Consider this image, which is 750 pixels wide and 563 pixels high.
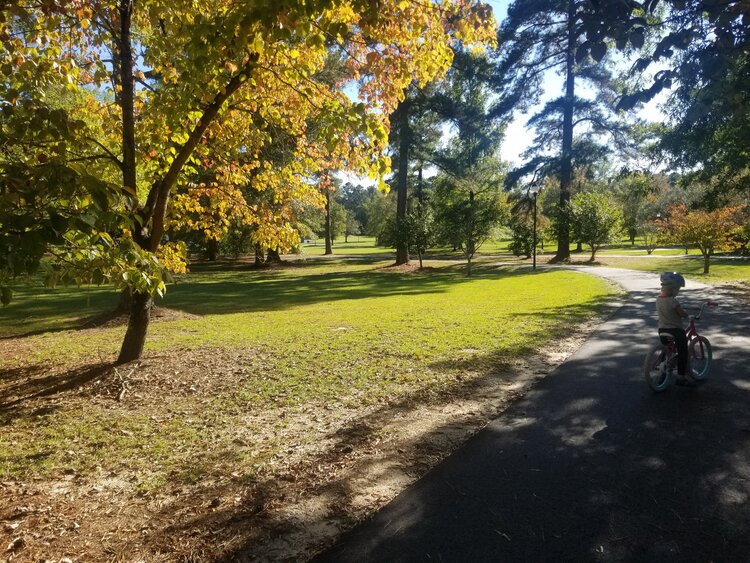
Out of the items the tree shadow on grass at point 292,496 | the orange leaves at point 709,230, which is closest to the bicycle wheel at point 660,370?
the tree shadow on grass at point 292,496

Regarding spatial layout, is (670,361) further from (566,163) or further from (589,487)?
(566,163)

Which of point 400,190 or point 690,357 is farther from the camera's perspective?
point 400,190

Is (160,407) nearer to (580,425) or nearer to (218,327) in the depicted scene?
(580,425)

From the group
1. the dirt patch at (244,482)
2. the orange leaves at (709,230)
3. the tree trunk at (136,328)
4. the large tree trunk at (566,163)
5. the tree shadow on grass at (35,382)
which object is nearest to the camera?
the dirt patch at (244,482)

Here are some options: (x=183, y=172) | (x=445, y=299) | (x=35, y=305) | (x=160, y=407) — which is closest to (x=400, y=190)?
(x=445, y=299)

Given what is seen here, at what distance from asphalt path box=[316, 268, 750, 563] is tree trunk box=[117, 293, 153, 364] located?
5045 millimetres

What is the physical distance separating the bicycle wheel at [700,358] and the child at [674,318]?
0.33 m

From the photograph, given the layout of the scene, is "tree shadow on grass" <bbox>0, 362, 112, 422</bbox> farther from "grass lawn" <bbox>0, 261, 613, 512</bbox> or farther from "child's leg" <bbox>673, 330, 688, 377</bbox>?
"child's leg" <bbox>673, 330, 688, 377</bbox>

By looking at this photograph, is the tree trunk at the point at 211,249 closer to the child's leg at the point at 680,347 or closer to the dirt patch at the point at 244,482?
the dirt patch at the point at 244,482

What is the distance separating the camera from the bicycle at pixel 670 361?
5605 millimetres

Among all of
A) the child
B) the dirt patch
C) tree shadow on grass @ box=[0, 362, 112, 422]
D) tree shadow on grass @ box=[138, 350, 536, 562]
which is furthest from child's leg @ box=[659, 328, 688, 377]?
tree shadow on grass @ box=[0, 362, 112, 422]

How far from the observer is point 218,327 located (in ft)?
37.7

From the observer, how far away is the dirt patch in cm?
302

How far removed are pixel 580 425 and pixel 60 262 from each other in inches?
199
